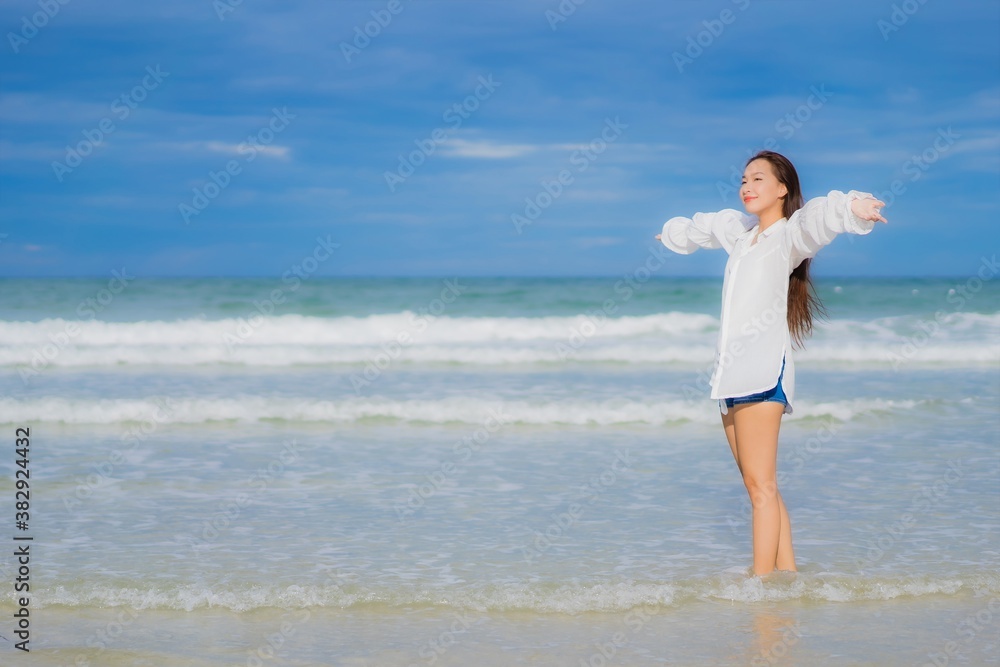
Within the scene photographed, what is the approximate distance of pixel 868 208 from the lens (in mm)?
3598

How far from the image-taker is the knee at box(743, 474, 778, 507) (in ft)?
14.4

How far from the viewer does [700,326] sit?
2397 centimetres

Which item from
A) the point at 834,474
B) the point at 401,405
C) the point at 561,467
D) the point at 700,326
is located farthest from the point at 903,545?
the point at 700,326

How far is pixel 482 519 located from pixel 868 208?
11.3ft

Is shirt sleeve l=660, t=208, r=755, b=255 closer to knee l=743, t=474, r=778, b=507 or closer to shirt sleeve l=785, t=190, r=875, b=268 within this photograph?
shirt sleeve l=785, t=190, r=875, b=268

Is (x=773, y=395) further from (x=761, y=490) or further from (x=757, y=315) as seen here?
(x=761, y=490)
